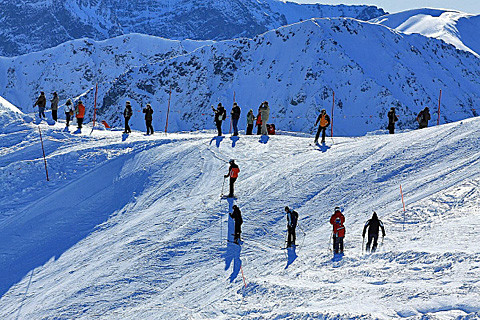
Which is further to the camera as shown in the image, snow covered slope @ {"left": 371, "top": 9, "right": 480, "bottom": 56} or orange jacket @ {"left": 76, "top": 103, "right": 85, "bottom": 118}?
snow covered slope @ {"left": 371, "top": 9, "right": 480, "bottom": 56}

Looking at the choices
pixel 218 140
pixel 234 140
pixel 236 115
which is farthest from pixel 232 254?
pixel 218 140

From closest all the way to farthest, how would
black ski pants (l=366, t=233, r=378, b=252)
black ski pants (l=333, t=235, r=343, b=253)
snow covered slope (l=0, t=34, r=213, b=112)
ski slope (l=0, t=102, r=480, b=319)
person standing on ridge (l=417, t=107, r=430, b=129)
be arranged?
ski slope (l=0, t=102, r=480, b=319)
black ski pants (l=366, t=233, r=378, b=252)
black ski pants (l=333, t=235, r=343, b=253)
person standing on ridge (l=417, t=107, r=430, b=129)
snow covered slope (l=0, t=34, r=213, b=112)

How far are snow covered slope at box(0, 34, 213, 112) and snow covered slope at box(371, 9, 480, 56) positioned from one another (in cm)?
3913

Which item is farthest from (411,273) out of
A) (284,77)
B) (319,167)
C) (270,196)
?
(284,77)

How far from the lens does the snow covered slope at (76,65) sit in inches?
3787

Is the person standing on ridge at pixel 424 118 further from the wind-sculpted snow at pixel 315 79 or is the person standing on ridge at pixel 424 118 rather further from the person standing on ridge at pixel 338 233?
the wind-sculpted snow at pixel 315 79

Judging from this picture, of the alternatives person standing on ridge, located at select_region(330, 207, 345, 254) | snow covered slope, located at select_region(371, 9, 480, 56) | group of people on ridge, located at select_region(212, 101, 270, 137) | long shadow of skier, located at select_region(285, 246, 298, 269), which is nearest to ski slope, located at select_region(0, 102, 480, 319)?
long shadow of skier, located at select_region(285, 246, 298, 269)

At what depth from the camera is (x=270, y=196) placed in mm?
19281

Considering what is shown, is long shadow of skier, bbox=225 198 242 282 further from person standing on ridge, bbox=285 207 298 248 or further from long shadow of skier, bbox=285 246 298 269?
person standing on ridge, bbox=285 207 298 248

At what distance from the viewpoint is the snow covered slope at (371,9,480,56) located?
80188 millimetres

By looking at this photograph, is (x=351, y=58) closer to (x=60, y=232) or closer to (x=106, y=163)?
(x=106, y=163)

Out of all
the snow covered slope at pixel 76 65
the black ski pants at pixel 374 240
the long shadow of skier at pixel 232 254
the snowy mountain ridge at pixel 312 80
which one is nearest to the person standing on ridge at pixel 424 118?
the long shadow of skier at pixel 232 254

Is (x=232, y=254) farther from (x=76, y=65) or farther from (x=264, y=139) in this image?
(x=76, y=65)

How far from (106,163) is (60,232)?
5570 mm
